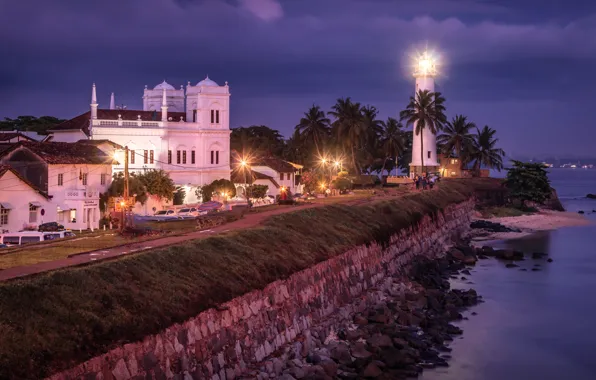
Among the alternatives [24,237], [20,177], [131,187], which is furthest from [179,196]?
[24,237]

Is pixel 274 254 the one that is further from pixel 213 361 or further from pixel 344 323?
pixel 213 361

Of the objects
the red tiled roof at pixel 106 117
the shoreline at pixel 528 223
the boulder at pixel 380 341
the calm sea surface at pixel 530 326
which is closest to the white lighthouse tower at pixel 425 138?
the shoreline at pixel 528 223

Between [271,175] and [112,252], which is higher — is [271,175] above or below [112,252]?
above

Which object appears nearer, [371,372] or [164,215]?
[371,372]

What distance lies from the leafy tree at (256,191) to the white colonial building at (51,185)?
706 inches

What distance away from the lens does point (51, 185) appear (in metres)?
50.6

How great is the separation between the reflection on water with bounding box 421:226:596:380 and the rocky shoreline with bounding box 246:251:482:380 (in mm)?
852

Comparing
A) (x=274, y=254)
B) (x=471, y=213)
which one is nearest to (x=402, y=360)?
(x=274, y=254)

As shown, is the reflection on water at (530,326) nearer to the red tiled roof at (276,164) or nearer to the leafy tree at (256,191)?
the leafy tree at (256,191)

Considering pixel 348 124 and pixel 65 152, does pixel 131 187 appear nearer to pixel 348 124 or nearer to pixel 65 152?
pixel 65 152

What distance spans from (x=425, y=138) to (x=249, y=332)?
86851 millimetres

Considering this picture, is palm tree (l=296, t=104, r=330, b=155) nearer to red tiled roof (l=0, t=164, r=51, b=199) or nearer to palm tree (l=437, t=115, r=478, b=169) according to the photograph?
palm tree (l=437, t=115, r=478, b=169)

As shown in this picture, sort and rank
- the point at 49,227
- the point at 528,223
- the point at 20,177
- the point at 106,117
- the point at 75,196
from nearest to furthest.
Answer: the point at 49,227
the point at 20,177
the point at 75,196
the point at 106,117
the point at 528,223

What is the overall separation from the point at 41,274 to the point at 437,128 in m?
90.4
